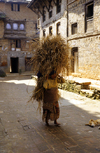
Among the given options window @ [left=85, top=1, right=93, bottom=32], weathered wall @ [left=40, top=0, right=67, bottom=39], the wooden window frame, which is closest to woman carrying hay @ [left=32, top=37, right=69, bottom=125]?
window @ [left=85, top=1, right=93, bottom=32]

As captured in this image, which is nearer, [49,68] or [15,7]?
[49,68]

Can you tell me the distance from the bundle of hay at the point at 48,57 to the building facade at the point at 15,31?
75.3 feet

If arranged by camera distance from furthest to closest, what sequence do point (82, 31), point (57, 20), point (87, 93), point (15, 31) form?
point (15, 31), point (57, 20), point (82, 31), point (87, 93)

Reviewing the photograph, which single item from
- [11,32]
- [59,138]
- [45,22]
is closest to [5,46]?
[11,32]

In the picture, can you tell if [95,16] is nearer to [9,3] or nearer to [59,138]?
[59,138]

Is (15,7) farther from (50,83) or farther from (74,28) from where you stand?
(50,83)

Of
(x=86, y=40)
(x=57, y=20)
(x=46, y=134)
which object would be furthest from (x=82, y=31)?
(x=46, y=134)

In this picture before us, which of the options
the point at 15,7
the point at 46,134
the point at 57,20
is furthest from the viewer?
the point at 15,7

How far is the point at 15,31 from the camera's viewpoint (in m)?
28.3

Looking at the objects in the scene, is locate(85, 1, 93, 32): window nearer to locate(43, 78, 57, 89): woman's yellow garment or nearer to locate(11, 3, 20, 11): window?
locate(43, 78, 57, 89): woman's yellow garment

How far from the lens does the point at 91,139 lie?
378 centimetres

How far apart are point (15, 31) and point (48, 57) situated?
84.2 feet

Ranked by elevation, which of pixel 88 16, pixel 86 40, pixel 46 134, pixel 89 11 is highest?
pixel 89 11

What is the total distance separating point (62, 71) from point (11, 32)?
2526cm
